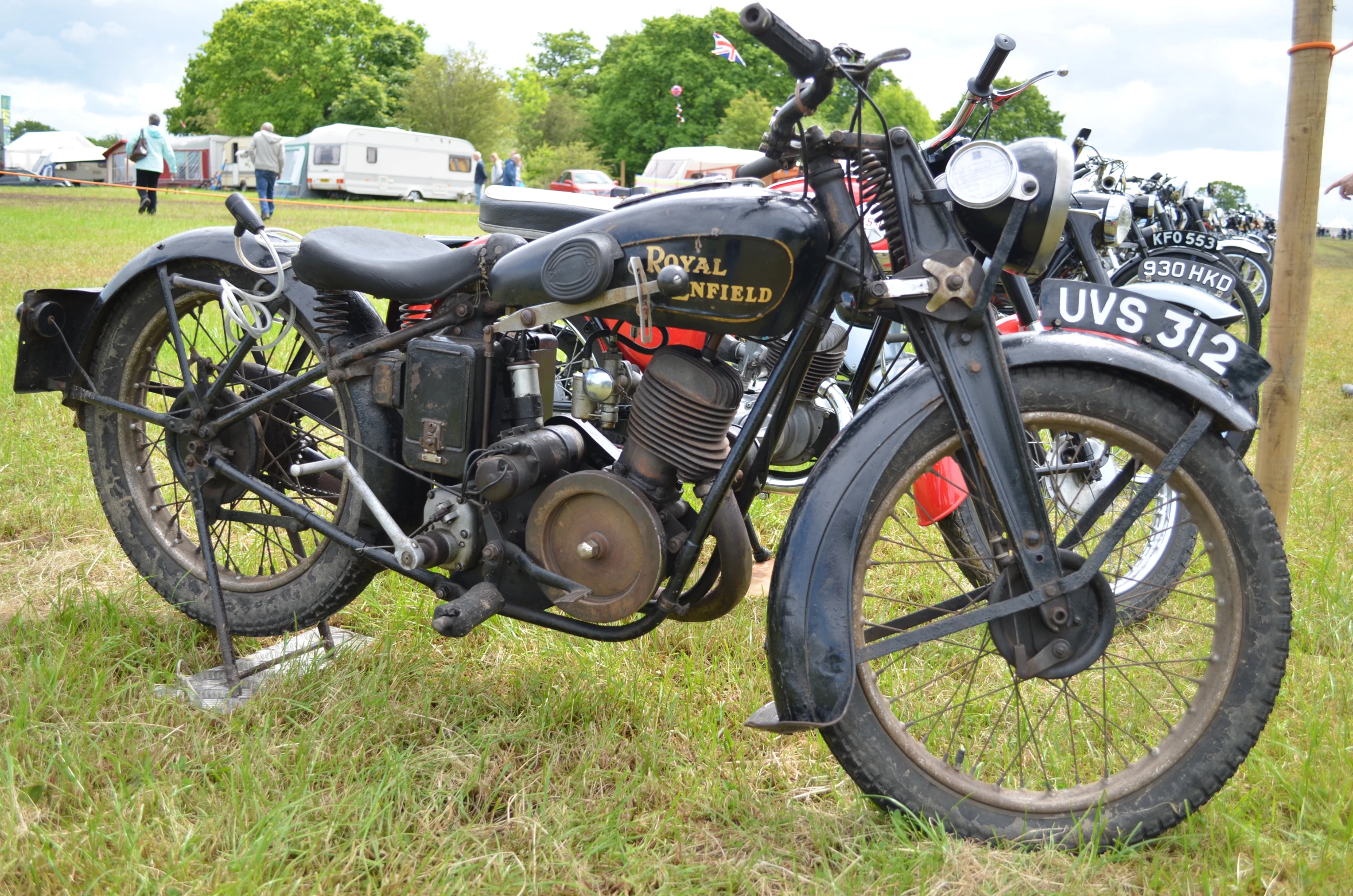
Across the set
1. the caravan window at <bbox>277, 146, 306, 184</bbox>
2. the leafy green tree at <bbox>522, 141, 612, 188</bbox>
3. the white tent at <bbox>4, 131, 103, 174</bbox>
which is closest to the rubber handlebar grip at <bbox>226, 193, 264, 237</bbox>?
the caravan window at <bbox>277, 146, 306, 184</bbox>

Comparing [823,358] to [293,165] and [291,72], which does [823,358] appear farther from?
[291,72]

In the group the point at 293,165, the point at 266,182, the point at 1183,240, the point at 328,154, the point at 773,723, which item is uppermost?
the point at 328,154

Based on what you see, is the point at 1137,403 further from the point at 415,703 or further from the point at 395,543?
the point at 415,703

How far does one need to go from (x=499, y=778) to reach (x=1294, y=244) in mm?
2821

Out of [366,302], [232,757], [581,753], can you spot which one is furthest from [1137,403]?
[232,757]

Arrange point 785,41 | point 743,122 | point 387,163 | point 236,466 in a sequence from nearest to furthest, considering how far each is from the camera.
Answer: point 785,41
point 236,466
point 387,163
point 743,122

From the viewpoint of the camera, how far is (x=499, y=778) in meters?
2.51

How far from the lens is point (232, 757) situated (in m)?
2.49

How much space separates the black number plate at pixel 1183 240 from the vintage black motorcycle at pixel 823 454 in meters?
6.86

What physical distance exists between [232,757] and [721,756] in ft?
3.78

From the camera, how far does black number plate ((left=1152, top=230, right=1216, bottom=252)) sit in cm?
879

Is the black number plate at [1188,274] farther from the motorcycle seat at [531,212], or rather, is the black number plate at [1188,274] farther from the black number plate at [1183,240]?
the motorcycle seat at [531,212]

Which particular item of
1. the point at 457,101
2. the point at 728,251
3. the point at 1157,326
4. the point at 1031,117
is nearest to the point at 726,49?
the point at 728,251

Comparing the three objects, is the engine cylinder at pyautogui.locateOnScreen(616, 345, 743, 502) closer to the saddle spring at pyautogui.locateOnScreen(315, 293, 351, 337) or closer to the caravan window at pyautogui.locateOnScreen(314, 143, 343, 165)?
the saddle spring at pyautogui.locateOnScreen(315, 293, 351, 337)
